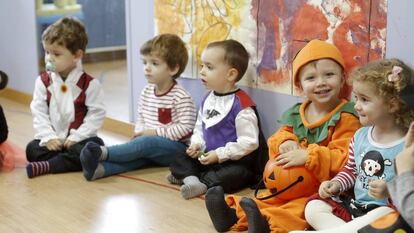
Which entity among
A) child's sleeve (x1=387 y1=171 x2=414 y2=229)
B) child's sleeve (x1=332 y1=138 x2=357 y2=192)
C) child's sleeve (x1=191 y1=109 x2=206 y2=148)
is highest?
child's sleeve (x1=387 y1=171 x2=414 y2=229)

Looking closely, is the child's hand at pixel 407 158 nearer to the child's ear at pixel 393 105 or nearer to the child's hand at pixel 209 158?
the child's ear at pixel 393 105

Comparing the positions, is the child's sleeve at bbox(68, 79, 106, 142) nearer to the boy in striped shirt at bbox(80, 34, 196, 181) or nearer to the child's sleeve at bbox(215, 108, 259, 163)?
the boy in striped shirt at bbox(80, 34, 196, 181)

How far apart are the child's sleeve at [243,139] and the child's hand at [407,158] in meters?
0.93

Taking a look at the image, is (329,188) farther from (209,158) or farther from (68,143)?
(68,143)

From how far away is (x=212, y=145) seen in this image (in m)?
2.76

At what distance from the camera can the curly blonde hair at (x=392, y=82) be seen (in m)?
1.95

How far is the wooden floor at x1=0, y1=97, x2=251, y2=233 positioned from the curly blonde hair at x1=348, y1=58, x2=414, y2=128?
72cm

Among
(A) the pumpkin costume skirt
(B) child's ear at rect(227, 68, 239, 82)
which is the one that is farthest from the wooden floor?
(B) child's ear at rect(227, 68, 239, 82)

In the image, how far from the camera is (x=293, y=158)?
2277 mm

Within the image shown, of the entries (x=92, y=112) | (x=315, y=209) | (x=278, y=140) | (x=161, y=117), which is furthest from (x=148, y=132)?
(x=315, y=209)

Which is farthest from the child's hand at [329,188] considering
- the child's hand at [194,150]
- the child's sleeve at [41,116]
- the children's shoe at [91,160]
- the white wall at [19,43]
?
the white wall at [19,43]

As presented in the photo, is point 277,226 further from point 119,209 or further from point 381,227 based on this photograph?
point 119,209

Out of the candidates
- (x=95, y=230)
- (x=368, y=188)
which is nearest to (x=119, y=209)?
(x=95, y=230)

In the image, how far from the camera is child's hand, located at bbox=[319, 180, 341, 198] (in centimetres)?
209
